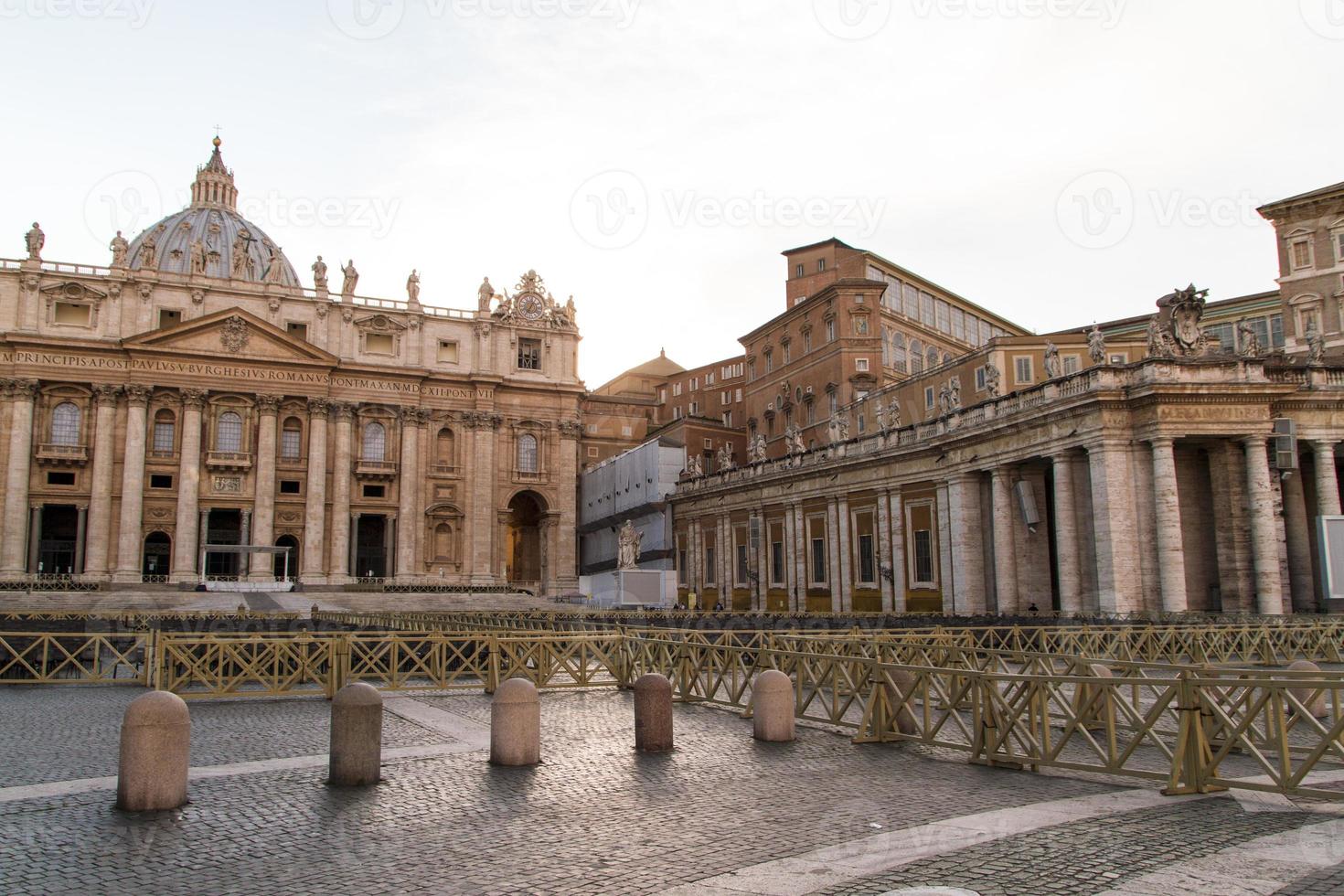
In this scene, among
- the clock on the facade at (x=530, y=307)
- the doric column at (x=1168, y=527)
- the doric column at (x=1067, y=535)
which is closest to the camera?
the doric column at (x=1168, y=527)

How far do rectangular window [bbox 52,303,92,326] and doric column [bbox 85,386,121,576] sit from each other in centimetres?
432

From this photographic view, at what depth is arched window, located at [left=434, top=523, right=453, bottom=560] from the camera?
66812 mm

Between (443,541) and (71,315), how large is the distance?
2560cm

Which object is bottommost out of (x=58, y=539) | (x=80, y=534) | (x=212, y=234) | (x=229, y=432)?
(x=58, y=539)

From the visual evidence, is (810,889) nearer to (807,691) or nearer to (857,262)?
(807,691)

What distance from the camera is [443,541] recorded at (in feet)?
220

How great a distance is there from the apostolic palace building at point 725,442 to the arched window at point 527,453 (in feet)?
0.66

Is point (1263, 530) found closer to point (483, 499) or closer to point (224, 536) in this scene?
point (483, 499)

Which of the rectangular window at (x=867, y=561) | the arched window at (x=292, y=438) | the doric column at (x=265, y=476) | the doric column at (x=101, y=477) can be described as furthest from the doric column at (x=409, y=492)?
the rectangular window at (x=867, y=561)

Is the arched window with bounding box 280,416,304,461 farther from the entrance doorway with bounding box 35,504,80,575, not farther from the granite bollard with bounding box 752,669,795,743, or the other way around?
the granite bollard with bounding box 752,669,795,743

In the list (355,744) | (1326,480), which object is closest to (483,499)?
(1326,480)

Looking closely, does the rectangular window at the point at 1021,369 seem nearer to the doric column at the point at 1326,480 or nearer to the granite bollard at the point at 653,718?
the doric column at the point at 1326,480

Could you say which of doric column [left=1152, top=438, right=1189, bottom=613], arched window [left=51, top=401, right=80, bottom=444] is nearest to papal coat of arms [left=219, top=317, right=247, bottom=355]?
arched window [left=51, top=401, right=80, bottom=444]

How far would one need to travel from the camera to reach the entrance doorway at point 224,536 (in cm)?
6231
